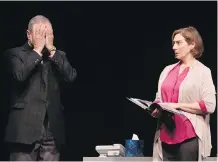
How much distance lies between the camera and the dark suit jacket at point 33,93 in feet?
11.4

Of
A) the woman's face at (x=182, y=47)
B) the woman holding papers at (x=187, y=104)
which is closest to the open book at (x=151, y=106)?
the woman holding papers at (x=187, y=104)

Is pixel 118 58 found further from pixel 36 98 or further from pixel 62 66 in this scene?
pixel 36 98

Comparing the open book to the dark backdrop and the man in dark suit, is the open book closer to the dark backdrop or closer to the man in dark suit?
the man in dark suit

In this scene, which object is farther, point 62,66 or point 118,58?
point 118,58

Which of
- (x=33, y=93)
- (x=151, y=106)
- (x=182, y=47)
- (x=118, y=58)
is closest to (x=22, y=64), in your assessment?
(x=33, y=93)

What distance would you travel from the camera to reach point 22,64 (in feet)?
11.5

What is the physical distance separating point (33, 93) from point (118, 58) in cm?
135

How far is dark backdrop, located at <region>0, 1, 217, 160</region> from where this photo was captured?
4.67 metres

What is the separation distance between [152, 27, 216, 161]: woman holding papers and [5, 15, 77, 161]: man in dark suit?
0.61 meters

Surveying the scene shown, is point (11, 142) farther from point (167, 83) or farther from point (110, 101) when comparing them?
point (110, 101)

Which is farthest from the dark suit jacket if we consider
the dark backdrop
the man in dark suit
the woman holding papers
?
the dark backdrop

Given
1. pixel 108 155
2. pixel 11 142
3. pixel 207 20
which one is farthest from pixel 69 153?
pixel 207 20

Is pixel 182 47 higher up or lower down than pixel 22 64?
higher up

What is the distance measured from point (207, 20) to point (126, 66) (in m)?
0.75
